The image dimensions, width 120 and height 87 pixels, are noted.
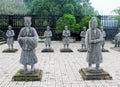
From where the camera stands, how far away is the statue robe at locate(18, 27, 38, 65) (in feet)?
28.7

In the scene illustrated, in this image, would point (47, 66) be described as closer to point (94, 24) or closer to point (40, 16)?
point (94, 24)

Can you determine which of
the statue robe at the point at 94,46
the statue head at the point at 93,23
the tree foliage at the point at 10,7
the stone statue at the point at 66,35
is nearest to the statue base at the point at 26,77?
the statue robe at the point at 94,46

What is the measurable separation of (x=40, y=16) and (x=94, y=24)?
2134cm

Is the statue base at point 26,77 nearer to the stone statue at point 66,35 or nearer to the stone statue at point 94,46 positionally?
the stone statue at point 94,46

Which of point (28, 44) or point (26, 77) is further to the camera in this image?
point (28, 44)

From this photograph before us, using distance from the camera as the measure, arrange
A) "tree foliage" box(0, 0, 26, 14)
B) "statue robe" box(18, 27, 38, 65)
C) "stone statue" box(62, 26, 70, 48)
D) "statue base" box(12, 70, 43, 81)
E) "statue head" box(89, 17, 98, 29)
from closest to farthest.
A: "statue base" box(12, 70, 43, 81), "statue robe" box(18, 27, 38, 65), "statue head" box(89, 17, 98, 29), "stone statue" box(62, 26, 70, 48), "tree foliage" box(0, 0, 26, 14)

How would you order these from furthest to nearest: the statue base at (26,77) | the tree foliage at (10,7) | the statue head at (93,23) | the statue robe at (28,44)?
the tree foliage at (10,7) < the statue head at (93,23) < the statue robe at (28,44) < the statue base at (26,77)

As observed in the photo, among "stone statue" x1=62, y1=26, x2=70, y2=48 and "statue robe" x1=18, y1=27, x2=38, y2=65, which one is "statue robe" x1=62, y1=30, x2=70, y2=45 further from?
"statue robe" x1=18, y1=27, x2=38, y2=65

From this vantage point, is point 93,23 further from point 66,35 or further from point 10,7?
point 10,7

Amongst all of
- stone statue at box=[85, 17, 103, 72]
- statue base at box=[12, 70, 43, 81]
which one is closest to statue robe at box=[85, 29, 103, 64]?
stone statue at box=[85, 17, 103, 72]

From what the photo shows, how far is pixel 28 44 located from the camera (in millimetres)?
8781

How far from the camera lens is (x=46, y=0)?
31250 millimetres

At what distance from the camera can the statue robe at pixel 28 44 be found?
8.75 m

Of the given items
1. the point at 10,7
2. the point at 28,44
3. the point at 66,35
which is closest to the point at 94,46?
the point at 28,44
